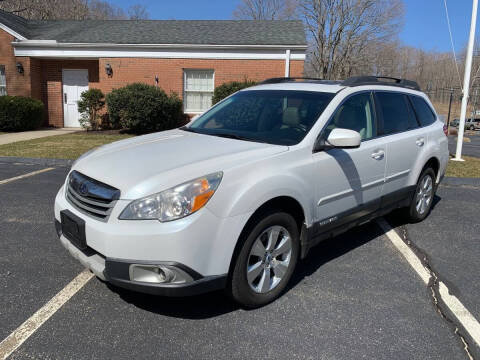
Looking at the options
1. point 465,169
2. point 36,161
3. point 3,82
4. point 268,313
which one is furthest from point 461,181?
point 3,82

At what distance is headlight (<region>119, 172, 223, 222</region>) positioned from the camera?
8.16 feet

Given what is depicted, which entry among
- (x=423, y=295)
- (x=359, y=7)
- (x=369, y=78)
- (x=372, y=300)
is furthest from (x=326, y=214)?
(x=359, y=7)

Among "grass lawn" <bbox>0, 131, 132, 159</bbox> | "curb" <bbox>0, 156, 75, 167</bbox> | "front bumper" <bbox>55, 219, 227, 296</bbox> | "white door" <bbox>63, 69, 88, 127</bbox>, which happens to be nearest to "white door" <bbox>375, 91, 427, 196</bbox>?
"front bumper" <bbox>55, 219, 227, 296</bbox>

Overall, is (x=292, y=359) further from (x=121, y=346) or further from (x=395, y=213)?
(x=395, y=213)

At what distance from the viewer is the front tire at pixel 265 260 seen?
9.19 feet

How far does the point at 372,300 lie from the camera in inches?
126

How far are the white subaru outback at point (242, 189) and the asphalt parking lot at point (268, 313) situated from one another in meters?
0.31

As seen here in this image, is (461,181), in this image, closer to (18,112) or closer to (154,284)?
(154,284)

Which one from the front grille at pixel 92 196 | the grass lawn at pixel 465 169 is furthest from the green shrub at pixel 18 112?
the grass lawn at pixel 465 169

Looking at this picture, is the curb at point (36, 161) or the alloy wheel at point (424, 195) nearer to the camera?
the alloy wheel at point (424, 195)

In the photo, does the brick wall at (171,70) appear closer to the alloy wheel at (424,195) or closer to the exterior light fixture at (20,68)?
the exterior light fixture at (20,68)

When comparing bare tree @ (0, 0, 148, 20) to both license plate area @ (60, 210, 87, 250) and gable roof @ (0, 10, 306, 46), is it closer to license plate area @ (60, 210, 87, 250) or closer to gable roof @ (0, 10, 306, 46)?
gable roof @ (0, 10, 306, 46)

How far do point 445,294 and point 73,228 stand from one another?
3006mm

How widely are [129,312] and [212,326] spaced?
2.09 feet
